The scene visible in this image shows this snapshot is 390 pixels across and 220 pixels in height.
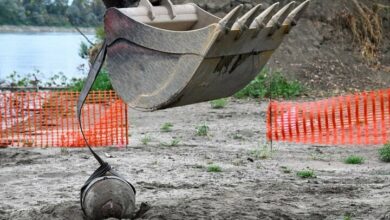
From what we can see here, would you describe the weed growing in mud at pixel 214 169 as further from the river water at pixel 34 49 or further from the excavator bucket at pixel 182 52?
the river water at pixel 34 49

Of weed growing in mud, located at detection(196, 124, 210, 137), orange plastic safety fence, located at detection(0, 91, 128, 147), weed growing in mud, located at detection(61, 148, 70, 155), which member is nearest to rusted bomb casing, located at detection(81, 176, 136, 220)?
weed growing in mud, located at detection(61, 148, 70, 155)

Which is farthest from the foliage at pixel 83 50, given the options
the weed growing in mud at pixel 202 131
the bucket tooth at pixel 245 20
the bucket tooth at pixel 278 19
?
the bucket tooth at pixel 245 20

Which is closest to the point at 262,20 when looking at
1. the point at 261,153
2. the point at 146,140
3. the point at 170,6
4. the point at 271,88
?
the point at 170,6

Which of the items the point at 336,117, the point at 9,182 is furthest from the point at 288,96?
the point at 9,182

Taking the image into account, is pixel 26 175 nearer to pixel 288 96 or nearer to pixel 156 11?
pixel 156 11

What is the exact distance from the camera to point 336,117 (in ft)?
55.9

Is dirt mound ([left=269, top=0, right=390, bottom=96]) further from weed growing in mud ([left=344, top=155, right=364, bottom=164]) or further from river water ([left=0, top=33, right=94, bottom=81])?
river water ([left=0, top=33, right=94, bottom=81])

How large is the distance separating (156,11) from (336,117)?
929cm

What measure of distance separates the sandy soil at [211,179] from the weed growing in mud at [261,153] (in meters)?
0.08

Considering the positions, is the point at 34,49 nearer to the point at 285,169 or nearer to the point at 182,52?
the point at 285,169

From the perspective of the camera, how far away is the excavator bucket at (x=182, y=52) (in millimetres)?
7508

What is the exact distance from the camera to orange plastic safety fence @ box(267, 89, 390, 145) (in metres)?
15.2

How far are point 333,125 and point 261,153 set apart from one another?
3194 millimetres

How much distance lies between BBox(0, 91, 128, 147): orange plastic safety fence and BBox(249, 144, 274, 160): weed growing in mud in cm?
219
